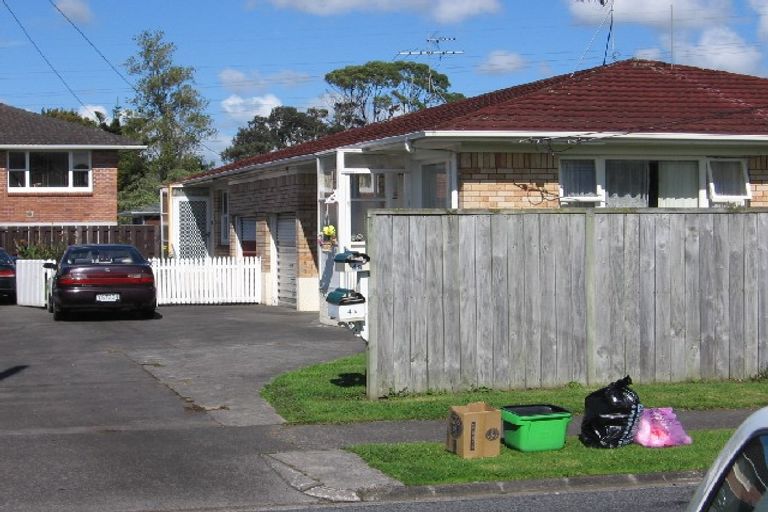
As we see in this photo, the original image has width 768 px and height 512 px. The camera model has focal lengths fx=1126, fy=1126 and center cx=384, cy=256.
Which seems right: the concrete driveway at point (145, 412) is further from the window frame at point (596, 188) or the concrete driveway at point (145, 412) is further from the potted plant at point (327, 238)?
the window frame at point (596, 188)

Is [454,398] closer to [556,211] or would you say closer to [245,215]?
[556,211]

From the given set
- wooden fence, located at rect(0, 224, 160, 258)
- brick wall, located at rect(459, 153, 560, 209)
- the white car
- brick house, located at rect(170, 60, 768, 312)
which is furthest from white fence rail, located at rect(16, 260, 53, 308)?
the white car

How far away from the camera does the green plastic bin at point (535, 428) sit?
9.34 meters

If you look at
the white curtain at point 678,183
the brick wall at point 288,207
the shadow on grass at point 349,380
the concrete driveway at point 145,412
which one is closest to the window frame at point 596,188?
the white curtain at point 678,183

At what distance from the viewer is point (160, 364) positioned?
49.3ft

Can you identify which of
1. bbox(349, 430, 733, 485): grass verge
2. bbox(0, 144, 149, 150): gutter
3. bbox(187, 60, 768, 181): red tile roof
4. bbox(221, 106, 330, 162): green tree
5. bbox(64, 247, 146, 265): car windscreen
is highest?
bbox(221, 106, 330, 162): green tree

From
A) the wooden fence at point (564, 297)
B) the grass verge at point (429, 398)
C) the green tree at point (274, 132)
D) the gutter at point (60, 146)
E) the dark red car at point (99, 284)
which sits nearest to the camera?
the grass verge at point (429, 398)

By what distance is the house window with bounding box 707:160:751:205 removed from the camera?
59.4ft

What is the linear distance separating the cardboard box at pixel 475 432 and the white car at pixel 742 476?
5390 mm

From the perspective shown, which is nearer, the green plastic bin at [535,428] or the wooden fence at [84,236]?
the green plastic bin at [535,428]

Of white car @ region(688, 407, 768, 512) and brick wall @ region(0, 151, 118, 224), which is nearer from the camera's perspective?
white car @ region(688, 407, 768, 512)

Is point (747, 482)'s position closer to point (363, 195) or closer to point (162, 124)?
point (363, 195)

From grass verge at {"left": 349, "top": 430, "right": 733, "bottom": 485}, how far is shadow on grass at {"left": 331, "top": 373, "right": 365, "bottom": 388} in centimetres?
306

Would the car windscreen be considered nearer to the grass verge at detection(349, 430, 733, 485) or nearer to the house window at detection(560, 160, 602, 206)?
the house window at detection(560, 160, 602, 206)
